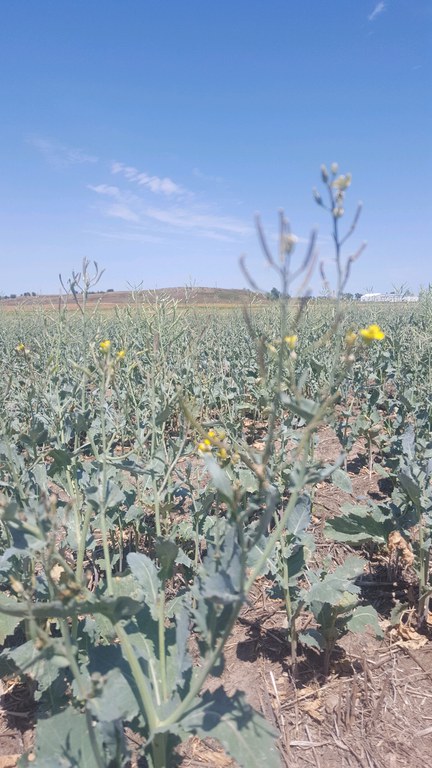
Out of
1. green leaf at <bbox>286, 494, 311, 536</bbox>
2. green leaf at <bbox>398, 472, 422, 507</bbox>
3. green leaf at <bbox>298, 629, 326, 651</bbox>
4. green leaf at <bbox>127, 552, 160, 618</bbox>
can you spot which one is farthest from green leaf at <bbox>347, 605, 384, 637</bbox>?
green leaf at <bbox>127, 552, 160, 618</bbox>

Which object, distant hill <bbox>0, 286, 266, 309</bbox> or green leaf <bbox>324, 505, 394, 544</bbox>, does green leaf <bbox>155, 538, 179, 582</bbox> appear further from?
green leaf <bbox>324, 505, 394, 544</bbox>

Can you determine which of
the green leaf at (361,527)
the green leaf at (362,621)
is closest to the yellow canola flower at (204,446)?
the green leaf at (362,621)

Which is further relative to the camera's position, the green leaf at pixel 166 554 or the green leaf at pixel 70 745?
the green leaf at pixel 166 554

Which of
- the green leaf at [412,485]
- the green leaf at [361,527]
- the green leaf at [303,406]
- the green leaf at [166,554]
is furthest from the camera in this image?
the green leaf at [361,527]

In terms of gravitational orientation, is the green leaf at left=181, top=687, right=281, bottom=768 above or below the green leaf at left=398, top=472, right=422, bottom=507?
below

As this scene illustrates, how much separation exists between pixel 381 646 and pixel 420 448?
175 cm

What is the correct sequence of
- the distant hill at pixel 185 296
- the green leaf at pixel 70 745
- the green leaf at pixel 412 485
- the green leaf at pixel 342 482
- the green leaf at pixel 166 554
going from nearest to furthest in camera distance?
the green leaf at pixel 70 745 < the distant hill at pixel 185 296 < the green leaf at pixel 166 554 < the green leaf at pixel 412 485 < the green leaf at pixel 342 482

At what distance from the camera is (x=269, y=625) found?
2.88 m

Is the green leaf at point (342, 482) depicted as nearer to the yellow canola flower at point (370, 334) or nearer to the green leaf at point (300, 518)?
the green leaf at point (300, 518)

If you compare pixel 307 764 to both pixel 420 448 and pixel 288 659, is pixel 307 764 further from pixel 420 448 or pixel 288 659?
pixel 420 448

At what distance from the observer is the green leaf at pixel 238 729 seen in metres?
1.30

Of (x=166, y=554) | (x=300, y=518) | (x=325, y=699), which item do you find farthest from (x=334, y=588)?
(x=166, y=554)

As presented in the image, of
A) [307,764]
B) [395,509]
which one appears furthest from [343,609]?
[395,509]

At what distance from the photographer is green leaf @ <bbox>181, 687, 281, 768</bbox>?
1.30 meters
